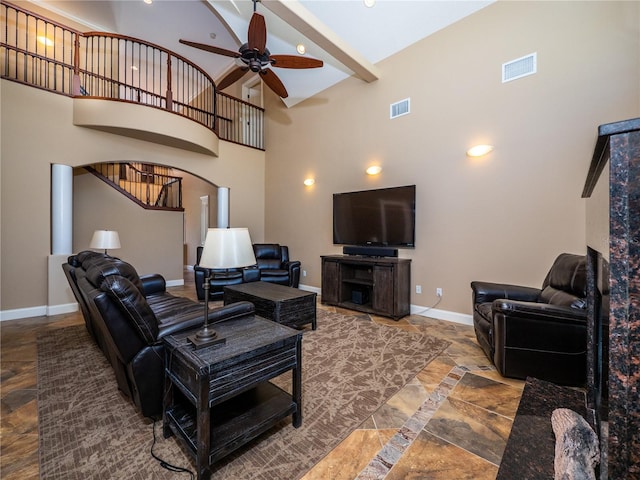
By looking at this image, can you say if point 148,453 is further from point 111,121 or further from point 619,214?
point 111,121

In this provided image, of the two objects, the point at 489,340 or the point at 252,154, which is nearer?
the point at 489,340

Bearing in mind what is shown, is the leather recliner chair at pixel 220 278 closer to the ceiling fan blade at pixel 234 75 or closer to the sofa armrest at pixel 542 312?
the ceiling fan blade at pixel 234 75

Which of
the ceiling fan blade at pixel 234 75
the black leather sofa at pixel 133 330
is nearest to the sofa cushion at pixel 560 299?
the black leather sofa at pixel 133 330

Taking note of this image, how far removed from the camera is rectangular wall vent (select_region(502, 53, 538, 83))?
122 inches

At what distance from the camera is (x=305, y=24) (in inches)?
133

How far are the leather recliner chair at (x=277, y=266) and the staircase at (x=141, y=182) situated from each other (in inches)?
94.6

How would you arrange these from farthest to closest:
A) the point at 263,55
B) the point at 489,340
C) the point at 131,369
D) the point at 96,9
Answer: the point at 96,9, the point at 263,55, the point at 489,340, the point at 131,369

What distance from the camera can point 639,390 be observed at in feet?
1.84

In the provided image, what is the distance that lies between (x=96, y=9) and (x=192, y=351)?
294 inches

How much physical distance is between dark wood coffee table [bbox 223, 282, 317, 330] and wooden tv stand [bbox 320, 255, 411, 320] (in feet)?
3.40

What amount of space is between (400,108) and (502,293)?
2951 mm

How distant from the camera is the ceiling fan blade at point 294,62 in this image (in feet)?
11.9

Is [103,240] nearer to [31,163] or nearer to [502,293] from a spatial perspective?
[31,163]

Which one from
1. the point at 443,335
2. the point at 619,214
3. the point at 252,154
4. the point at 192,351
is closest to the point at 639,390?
the point at 619,214
